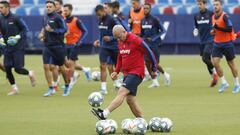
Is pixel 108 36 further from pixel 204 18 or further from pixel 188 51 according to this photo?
pixel 188 51

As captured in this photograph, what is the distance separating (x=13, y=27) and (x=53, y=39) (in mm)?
1294

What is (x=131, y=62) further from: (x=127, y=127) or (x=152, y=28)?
(x=152, y=28)

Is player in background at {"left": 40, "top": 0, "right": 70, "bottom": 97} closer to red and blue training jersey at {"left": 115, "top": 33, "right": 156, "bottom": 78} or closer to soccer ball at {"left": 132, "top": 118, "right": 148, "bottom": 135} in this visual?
red and blue training jersey at {"left": 115, "top": 33, "right": 156, "bottom": 78}

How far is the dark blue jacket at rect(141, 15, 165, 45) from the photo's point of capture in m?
22.3

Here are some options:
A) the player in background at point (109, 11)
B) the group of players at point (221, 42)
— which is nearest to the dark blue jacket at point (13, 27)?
the player in background at point (109, 11)

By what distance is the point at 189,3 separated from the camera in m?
42.4

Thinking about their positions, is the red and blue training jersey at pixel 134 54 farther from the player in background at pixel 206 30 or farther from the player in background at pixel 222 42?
the player in background at pixel 206 30

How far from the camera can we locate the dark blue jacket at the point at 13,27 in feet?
65.7

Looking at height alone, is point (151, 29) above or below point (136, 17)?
below

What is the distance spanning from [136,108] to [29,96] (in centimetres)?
727

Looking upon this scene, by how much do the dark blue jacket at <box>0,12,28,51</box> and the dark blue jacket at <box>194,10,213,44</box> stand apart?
5.30 meters

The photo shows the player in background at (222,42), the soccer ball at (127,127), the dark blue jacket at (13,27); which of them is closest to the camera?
the soccer ball at (127,127)

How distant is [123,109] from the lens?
53.4 ft

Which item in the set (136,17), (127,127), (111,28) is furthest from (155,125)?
(136,17)
